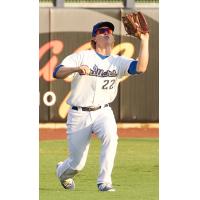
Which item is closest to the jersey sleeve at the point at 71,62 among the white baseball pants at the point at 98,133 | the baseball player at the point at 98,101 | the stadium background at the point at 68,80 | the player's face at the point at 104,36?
the baseball player at the point at 98,101

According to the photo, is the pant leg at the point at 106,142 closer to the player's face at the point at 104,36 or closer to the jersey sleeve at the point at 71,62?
the jersey sleeve at the point at 71,62

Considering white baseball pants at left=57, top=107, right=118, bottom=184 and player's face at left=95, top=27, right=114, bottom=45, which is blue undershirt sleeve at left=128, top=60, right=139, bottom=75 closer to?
player's face at left=95, top=27, right=114, bottom=45

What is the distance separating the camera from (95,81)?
1354 cm

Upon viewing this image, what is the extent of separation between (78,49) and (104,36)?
1270 cm

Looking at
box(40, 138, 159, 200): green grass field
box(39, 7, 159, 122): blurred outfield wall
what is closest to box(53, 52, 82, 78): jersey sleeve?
box(40, 138, 159, 200): green grass field

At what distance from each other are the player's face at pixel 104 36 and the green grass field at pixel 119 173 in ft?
6.17

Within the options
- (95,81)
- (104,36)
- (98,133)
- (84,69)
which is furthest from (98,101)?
(84,69)

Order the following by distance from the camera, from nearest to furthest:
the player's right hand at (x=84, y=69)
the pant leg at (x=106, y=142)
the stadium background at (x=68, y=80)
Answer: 1. the player's right hand at (x=84, y=69)
2. the pant leg at (x=106, y=142)
3. the stadium background at (x=68, y=80)

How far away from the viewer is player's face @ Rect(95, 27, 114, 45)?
43.4 ft

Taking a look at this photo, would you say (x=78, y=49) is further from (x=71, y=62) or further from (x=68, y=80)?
(x=71, y=62)

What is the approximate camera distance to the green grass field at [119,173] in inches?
532

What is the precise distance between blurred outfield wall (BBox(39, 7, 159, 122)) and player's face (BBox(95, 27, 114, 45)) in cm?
1226

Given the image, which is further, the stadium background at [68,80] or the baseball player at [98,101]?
the stadium background at [68,80]

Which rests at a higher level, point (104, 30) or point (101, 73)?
point (104, 30)
